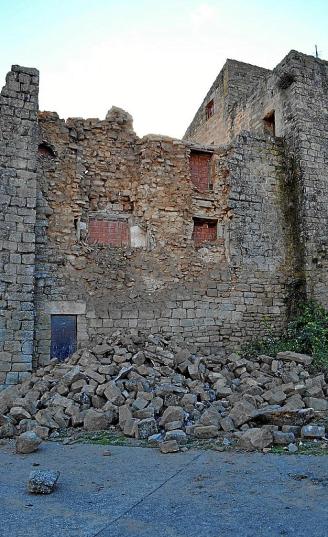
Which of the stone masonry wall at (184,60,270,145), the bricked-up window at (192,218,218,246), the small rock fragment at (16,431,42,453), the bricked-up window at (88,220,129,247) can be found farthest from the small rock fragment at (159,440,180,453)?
the stone masonry wall at (184,60,270,145)

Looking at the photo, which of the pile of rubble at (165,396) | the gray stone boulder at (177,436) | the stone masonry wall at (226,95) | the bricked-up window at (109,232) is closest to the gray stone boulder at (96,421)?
the pile of rubble at (165,396)

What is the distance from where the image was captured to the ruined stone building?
8.66 metres

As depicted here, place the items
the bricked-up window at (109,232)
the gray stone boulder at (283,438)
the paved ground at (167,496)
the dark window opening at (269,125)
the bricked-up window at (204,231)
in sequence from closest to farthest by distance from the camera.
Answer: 1. the paved ground at (167,496)
2. the gray stone boulder at (283,438)
3. the bricked-up window at (109,232)
4. the bricked-up window at (204,231)
5. the dark window opening at (269,125)

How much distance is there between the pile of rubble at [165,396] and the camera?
20.0ft

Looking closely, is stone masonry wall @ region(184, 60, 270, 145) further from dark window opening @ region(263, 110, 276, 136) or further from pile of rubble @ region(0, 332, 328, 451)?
pile of rubble @ region(0, 332, 328, 451)

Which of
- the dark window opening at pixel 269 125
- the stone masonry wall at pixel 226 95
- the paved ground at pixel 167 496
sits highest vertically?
the stone masonry wall at pixel 226 95

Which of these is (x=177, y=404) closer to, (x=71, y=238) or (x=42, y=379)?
(x=42, y=379)

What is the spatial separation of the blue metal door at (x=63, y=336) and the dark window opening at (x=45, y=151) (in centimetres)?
334

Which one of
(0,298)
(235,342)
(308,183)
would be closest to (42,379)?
(0,298)

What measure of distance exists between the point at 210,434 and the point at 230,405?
3.96ft

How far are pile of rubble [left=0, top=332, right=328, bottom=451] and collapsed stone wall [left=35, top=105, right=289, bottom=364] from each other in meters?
0.83

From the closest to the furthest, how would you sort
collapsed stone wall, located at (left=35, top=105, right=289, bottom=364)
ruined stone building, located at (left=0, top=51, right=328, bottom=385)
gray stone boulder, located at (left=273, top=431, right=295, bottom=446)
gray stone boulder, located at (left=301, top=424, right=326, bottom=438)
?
gray stone boulder, located at (left=273, top=431, right=295, bottom=446), gray stone boulder, located at (left=301, top=424, right=326, bottom=438), ruined stone building, located at (left=0, top=51, right=328, bottom=385), collapsed stone wall, located at (left=35, top=105, right=289, bottom=364)

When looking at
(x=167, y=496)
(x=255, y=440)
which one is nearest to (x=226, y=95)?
(x=255, y=440)

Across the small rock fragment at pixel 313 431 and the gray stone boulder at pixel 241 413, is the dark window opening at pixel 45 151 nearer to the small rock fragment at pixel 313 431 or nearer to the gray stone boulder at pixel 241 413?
the gray stone boulder at pixel 241 413
